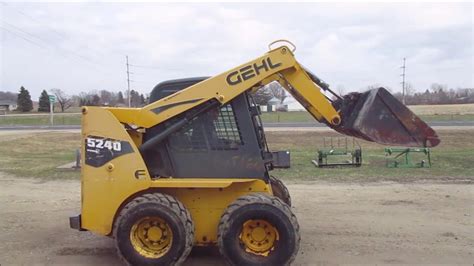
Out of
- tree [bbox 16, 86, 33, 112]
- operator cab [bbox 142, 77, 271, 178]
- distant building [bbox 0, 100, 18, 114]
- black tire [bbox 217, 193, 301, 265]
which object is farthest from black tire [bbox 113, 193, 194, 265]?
distant building [bbox 0, 100, 18, 114]

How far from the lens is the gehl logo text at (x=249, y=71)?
226 inches

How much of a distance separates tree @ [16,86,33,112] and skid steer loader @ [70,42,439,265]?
83.1 metres

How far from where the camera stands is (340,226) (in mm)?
7387

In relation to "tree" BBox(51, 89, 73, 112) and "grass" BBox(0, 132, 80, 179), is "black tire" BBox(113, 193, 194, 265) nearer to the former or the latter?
"grass" BBox(0, 132, 80, 179)

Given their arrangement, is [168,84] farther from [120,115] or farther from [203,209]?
[203,209]

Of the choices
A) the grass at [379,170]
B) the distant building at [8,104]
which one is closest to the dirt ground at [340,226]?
the grass at [379,170]

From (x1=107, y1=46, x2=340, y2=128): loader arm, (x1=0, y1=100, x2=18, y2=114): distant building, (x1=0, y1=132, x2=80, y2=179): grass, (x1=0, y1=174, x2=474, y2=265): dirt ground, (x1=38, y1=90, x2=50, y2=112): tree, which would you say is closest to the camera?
(x1=107, y1=46, x2=340, y2=128): loader arm

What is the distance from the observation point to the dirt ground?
598 centimetres

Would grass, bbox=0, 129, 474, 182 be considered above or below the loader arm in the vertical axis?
below

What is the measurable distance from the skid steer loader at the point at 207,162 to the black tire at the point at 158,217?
0.4 inches

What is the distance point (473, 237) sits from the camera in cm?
677

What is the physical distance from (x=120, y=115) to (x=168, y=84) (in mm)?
949

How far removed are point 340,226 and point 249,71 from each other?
3093 millimetres

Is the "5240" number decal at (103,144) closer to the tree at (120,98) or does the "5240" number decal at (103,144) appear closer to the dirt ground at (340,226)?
the dirt ground at (340,226)
